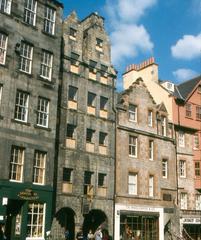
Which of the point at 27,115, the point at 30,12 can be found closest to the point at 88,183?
the point at 27,115

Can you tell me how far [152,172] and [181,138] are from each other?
7.13 m

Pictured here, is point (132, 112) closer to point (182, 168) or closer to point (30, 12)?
point (182, 168)

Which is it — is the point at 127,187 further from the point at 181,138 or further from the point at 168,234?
the point at 181,138

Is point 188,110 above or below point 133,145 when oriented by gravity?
above

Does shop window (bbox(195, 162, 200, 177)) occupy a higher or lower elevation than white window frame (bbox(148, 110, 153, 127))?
lower

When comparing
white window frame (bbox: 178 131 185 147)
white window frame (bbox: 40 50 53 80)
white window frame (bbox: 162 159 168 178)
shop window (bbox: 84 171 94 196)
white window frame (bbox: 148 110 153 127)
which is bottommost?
shop window (bbox: 84 171 94 196)

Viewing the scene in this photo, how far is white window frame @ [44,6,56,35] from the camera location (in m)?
33.2

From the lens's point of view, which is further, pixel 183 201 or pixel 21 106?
pixel 183 201

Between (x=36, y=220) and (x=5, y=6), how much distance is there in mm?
16520

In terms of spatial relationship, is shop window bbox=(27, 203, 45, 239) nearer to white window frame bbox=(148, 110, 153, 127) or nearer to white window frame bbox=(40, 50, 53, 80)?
white window frame bbox=(40, 50, 53, 80)

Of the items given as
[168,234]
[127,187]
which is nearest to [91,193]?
[127,187]

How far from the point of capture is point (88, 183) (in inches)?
1383

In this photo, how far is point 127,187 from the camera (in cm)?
3778

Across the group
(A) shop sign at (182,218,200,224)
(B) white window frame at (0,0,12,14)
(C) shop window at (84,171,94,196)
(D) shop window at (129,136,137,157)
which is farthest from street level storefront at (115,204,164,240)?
(B) white window frame at (0,0,12,14)
